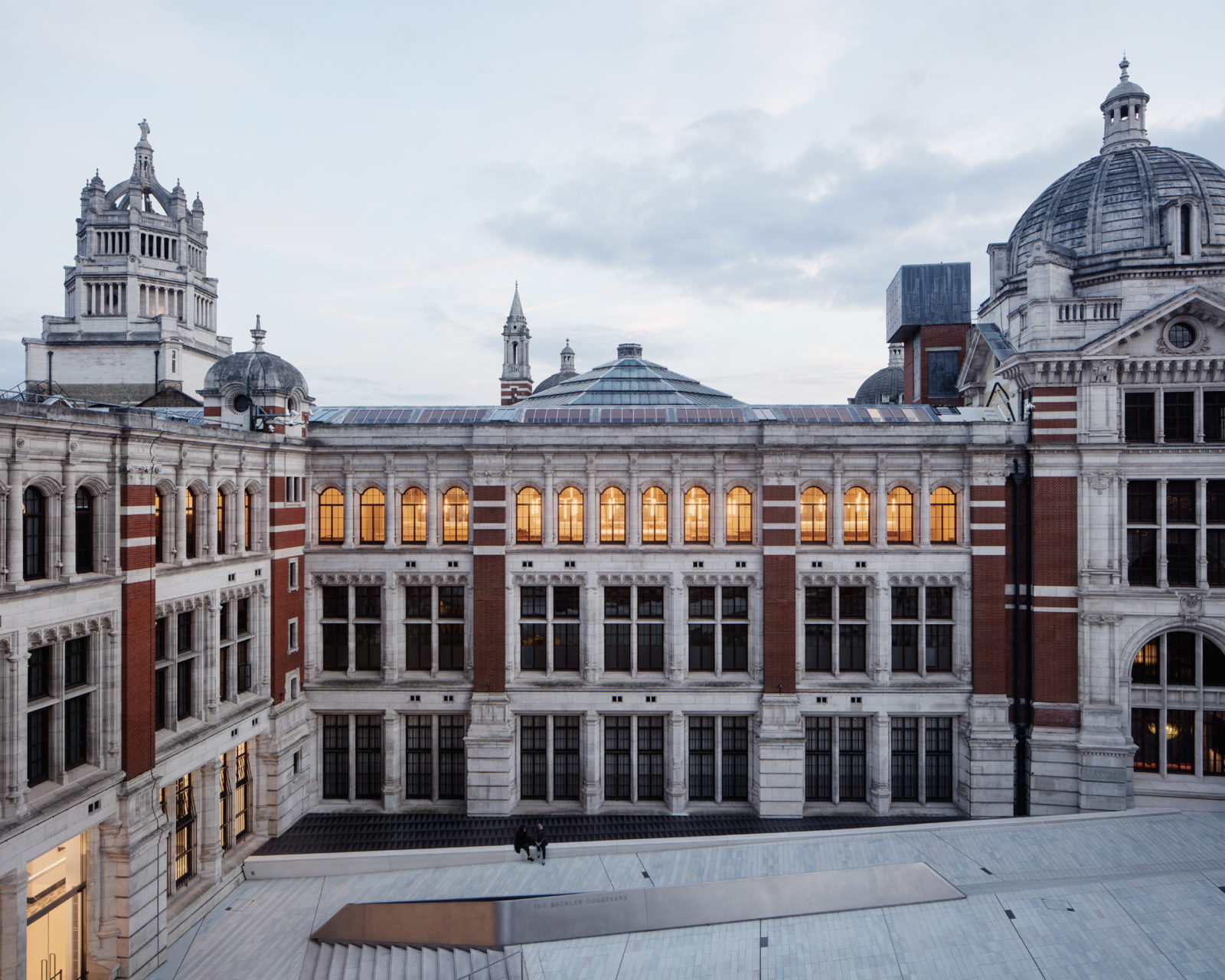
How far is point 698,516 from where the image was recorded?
30.5 meters

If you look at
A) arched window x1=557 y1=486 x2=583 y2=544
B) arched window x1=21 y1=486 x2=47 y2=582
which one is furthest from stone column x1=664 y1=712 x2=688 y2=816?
arched window x1=21 y1=486 x2=47 y2=582

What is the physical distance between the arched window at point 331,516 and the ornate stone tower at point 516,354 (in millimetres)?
68349

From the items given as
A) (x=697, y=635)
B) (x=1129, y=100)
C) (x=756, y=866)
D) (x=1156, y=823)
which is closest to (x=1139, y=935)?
(x=1156, y=823)

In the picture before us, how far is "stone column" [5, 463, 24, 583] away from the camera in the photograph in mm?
17156

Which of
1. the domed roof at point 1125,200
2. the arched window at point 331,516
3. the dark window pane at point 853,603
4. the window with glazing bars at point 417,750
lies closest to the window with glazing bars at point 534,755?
the window with glazing bars at point 417,750

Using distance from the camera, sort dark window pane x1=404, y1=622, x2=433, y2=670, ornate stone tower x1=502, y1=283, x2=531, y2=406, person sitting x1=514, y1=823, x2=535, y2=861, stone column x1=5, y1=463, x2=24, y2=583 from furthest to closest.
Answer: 1. ornate stone tower x1=502, y1=283, x2=531, y2=406
2. dark window pane x1=404, y1=622, x2=433, y2=670
3. person sitting x1=514, y1=823, x2=535, y2=861
4. stone column x1=5, y1=463, x2=24, y2=583

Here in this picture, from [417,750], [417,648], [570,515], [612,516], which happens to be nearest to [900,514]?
[612,516]

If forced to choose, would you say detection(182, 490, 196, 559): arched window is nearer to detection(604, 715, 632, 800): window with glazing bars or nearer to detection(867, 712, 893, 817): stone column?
detection(604, 715, 632, 800): window with glazing bars

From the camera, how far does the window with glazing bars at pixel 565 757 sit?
101 ft

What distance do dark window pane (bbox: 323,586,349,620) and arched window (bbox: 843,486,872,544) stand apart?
2116 centimetres

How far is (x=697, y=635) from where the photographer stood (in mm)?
30656

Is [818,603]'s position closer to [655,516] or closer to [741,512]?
[741,512]

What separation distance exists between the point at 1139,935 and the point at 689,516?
1889 cm

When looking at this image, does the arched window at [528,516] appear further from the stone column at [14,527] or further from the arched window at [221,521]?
the stone column at [14,527]
